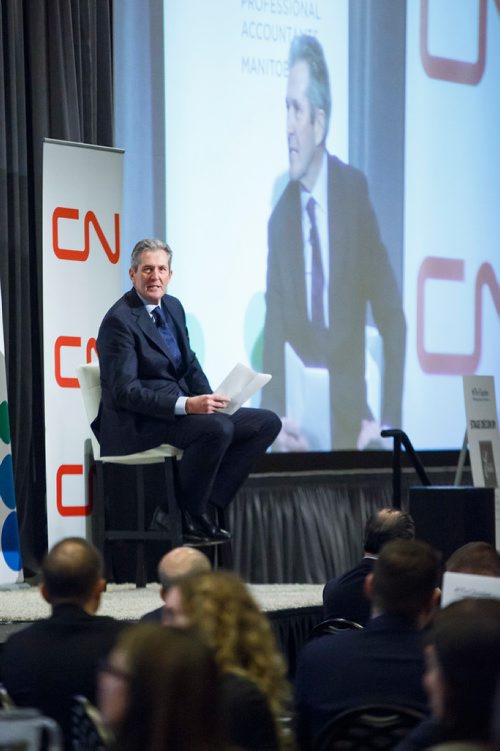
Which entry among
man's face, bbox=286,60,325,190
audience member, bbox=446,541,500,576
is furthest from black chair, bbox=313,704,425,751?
man's face, bbox=286,60,325,190

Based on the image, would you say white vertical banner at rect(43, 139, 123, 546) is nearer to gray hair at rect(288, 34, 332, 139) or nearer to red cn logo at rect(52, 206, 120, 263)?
red cn logo at rect(52, 206, 120, 263)

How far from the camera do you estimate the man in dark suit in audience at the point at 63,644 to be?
2184 mm

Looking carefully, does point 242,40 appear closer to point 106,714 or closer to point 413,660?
point 413,660

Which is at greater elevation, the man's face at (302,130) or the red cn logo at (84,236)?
the man's face at (302,130)

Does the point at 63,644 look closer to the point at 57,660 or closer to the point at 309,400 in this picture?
the point at 57,660

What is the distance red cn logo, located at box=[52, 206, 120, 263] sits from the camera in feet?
16.0

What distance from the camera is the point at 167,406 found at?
14.3 ft

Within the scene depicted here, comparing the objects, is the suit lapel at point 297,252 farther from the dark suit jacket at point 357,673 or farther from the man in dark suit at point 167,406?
the dark suit jacket at point 357,673

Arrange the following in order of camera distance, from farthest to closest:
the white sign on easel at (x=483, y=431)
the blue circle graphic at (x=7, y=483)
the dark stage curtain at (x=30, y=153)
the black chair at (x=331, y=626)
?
the white sign on easel at (x=483, y=431) → the dark stage curtain at (x=30, y=153) → the blue circle graphic at (x=7, y=483) → the black chair at (x=331, y=626)

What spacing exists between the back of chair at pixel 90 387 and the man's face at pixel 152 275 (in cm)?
33

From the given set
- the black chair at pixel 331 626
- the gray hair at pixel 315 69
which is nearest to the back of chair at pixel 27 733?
the black chair at pixel 331 626

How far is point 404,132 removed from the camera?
6.64 metres

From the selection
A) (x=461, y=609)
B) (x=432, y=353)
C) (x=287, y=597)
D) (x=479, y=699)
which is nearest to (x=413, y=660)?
(x=461, y=609)

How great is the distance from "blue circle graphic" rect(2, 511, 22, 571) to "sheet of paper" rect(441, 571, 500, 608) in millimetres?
2573
